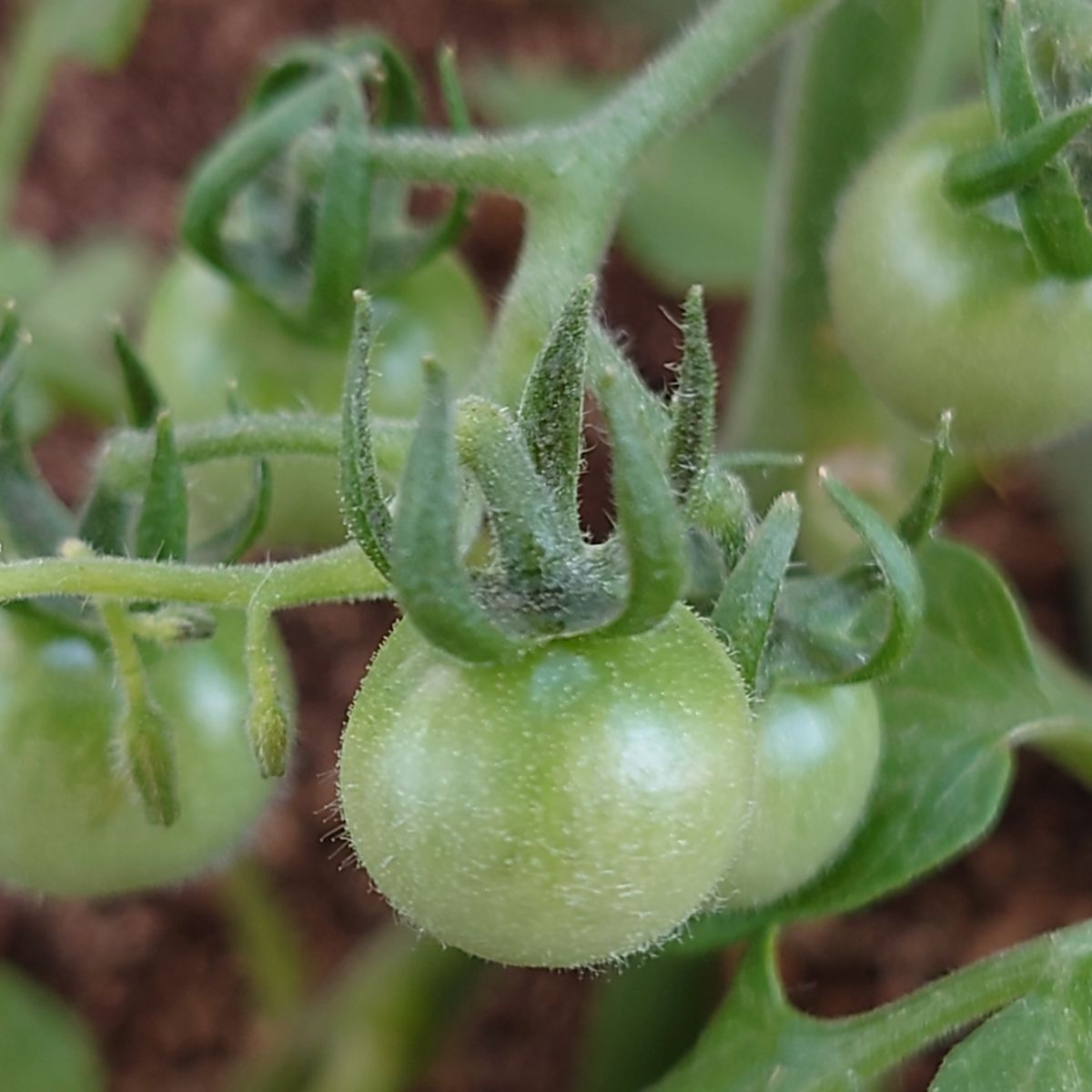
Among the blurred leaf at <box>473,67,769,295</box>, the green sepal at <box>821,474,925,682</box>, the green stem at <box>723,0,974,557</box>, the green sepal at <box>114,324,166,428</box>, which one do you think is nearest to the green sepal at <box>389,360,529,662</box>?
the green sepal at <box>821,474,925,682</box>

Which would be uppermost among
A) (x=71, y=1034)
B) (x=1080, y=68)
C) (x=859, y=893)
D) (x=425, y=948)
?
(x=1080, y=68)

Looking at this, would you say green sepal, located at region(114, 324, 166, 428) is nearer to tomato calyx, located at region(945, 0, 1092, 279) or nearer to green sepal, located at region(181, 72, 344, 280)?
green sepal, located at region(181, 72, 344, 280)

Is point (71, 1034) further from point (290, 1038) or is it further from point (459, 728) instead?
point (459, 728)

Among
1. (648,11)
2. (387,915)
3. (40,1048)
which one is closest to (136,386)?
(40,1048)

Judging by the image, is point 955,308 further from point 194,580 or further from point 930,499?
point 194,580

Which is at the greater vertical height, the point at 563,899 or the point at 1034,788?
the point at 563,899

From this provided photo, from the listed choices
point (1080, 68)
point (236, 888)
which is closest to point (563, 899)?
point (1080, 68)
